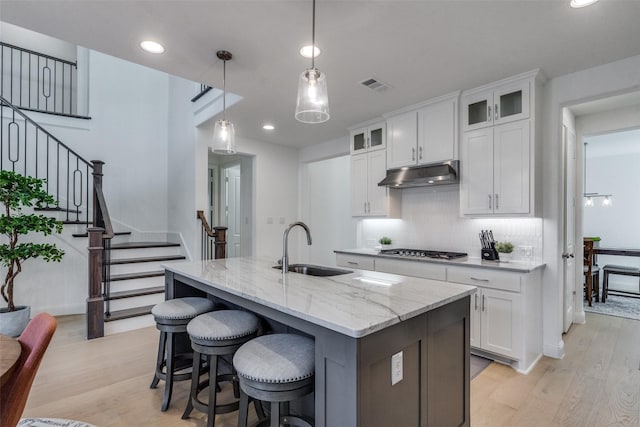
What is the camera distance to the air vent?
119 inches

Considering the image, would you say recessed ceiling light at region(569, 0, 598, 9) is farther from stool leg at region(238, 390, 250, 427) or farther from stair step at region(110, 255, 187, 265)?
stair step at region(110, 255, 187, 265)

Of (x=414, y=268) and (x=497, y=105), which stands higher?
(x=497, y=105)

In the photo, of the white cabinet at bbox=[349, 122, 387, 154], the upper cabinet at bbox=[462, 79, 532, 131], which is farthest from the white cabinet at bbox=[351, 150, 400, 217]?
the upper cabinet at bbox=[462, 79, 532, 131]

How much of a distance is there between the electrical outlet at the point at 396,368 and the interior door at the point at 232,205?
18.3 feet

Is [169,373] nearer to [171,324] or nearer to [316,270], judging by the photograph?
[171,324]

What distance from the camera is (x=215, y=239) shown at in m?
4.41

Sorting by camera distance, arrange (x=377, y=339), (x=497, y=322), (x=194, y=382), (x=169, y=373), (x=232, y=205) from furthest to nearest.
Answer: (x=232, y=205) < (x=497, y=322) < (x=169, y=373) < (x=194, y=382) < (x=377, y=339)

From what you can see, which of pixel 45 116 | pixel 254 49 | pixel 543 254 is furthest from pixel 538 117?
pixel 45 116

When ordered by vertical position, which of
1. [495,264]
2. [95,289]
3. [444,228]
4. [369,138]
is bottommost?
[95,289]

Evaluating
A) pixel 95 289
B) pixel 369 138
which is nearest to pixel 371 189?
pixel 369 138

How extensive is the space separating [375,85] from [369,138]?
1.19 m

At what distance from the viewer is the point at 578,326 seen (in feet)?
12.5

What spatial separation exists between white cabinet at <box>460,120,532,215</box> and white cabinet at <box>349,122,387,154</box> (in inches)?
42.8

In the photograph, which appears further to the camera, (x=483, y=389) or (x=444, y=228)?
(x=444, y=228)
